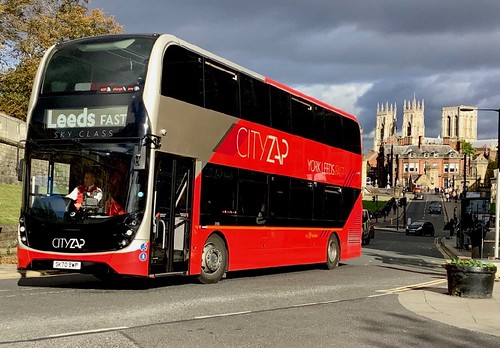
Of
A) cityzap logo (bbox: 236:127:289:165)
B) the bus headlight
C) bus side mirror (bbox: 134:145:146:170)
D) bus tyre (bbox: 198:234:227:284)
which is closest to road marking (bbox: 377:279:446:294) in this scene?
bus tyre (bbox: 198:234:227:284)

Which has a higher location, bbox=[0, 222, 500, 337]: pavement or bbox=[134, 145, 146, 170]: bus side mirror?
bbox=[134, 145, 146, 170]: bus side mirror

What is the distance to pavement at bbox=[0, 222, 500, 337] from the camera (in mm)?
10543

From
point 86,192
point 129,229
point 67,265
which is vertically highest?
point 86,192

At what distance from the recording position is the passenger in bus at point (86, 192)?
12586 millimetres

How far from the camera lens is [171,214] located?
13.3 metres

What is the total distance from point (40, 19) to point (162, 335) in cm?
4174

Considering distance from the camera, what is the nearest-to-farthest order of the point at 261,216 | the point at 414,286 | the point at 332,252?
the point at 414,286 → the point at 261,216 → the point at 332,252

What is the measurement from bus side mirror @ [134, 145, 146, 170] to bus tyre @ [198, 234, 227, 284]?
2.81 m

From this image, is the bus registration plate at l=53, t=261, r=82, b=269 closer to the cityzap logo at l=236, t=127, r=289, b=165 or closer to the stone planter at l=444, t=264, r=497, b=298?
the cityzap logo at l=236, t=127, r=289, b=165

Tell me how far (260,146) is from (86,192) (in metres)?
5.21

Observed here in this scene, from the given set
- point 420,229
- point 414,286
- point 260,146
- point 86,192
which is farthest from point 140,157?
point 420,229

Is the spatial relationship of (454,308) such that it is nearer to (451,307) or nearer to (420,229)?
(451,307)

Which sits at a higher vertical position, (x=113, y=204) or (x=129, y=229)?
(x=113, y=204)

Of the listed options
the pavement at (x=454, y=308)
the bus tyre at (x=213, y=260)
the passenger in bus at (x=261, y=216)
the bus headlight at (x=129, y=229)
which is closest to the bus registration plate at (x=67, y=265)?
the bus headlight at (x=129, y=229)
